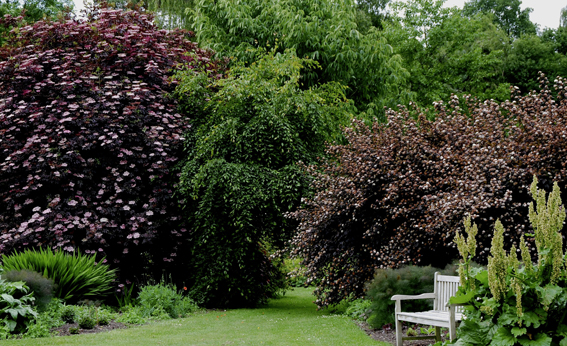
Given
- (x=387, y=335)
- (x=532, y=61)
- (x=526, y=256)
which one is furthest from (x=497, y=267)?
(x=532, y=61)

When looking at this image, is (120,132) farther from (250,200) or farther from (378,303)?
(378,303)

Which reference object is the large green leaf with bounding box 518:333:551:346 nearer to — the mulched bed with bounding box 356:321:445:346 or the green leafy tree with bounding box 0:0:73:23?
the mulched bed with bounding box 356:321:445:346

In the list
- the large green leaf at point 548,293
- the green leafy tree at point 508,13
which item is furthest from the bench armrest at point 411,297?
the green leafy tree at point 508,13

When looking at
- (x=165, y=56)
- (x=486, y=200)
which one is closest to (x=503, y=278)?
(x=486, y=200)

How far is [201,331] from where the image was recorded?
6934 millimetres

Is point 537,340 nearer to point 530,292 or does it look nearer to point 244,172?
point 530,292

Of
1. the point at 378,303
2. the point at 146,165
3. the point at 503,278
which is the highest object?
the point at 146,165

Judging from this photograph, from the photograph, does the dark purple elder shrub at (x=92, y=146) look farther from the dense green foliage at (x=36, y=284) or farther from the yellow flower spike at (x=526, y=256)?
the yellow flower spike at (x=526, y=256)

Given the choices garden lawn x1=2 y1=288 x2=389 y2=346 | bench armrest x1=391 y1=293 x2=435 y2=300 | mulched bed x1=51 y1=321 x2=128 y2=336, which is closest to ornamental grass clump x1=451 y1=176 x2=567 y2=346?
bench armrest x1=391 y1=293 x2=435 y2=300

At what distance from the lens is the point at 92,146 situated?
9.48 metres

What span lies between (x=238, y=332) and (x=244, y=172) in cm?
314

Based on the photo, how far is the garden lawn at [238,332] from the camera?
19.6ft

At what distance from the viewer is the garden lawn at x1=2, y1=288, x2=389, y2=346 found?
19.6 feet

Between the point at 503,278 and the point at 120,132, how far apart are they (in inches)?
303
